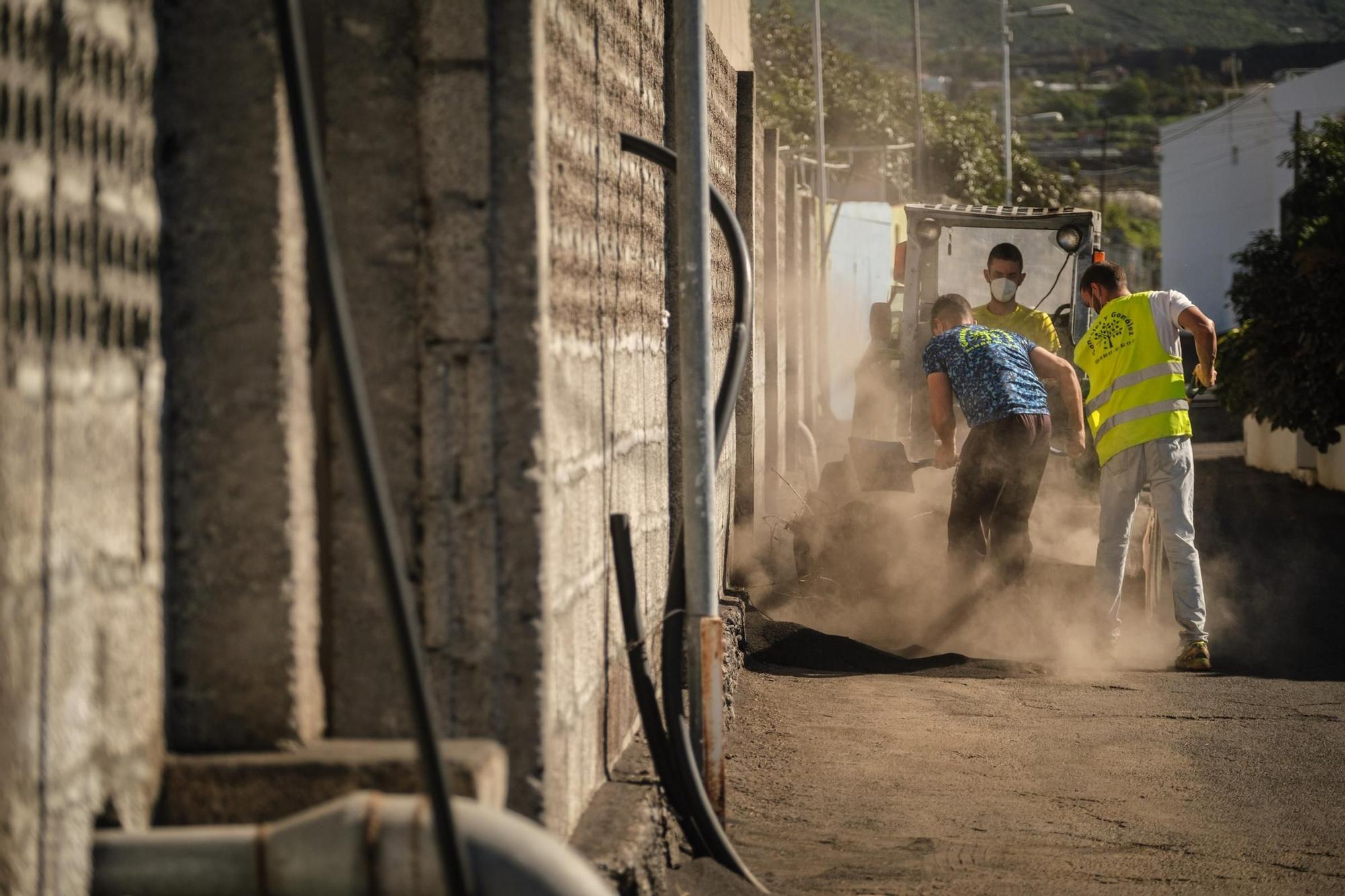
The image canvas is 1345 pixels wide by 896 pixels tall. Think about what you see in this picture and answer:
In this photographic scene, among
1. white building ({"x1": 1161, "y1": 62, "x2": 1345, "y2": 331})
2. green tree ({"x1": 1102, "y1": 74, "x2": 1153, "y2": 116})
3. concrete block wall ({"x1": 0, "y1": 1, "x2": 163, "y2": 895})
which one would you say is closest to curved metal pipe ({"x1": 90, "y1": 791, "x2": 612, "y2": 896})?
concrete block wall ({"x1": 0, "y1": 1, "x2": 163, "y2": 895})

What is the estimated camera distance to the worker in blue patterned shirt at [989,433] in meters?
7.82

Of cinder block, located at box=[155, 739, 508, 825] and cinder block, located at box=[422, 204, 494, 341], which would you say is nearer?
cinder block, located at box=[155, 739, 508, 825]

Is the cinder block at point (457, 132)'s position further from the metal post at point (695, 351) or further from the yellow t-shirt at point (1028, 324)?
the yellow t-shirt at point (1028, 324)

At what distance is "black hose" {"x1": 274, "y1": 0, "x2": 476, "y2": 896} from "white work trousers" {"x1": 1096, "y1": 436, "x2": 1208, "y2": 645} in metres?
5.54

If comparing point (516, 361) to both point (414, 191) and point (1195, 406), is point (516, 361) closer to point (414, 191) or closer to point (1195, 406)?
point (414, 191)

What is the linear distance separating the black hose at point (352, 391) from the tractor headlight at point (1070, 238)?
996 cm

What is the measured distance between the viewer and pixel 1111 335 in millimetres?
7652

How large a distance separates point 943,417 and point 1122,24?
18034 cm

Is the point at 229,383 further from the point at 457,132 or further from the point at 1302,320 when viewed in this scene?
the point at 1302,320

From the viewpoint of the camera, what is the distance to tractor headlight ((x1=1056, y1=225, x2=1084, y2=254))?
38.3 ft

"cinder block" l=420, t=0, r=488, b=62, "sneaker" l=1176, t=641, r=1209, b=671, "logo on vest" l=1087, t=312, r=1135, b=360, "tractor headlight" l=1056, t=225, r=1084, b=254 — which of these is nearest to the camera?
"cinder block" l=420, t=0, r=488, b=62

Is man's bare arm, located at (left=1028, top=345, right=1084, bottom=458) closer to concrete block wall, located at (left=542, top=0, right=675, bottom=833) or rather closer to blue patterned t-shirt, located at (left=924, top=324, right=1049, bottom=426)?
blue patterned t-shirt, located at (left=924, top=324, right=1049, bottom=426)

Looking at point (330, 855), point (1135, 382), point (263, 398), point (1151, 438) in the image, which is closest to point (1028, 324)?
point (1135, 382)

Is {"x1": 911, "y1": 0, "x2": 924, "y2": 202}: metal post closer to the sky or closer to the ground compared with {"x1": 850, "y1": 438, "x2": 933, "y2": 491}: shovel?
closer to the sky
